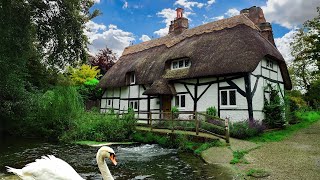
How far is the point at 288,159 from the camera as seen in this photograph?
328 inches

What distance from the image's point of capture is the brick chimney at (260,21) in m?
19.9

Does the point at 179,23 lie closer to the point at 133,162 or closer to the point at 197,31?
the point at 197,31

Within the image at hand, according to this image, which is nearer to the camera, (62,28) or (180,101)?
(62,28)

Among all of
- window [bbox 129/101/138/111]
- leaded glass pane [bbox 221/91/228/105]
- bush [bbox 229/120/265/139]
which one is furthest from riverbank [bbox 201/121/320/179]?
window [bbox 129/101/138/111]

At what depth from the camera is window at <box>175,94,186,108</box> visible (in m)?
17.8

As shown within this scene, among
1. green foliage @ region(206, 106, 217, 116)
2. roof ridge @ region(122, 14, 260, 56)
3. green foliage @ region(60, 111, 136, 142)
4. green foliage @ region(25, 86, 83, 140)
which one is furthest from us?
roof ridge @ region(122, 14, 260, 56)

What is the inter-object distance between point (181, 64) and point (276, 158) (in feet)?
36.3

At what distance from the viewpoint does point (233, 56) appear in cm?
1510

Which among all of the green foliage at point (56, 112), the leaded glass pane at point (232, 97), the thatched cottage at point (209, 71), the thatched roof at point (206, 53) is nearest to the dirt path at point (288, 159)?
the thatched cottage at point (209, 71)

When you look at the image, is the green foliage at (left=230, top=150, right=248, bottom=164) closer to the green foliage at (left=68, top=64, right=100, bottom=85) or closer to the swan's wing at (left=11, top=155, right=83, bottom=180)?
the swan's wing at (left=11, top=155, right=83, bottom=180)

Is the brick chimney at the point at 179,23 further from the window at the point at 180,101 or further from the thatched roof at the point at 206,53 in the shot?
the window at the point at 180,101

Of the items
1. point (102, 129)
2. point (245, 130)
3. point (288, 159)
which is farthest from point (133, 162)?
point (245, 130)

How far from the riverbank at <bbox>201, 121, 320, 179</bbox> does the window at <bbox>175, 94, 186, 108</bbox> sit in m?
7.08

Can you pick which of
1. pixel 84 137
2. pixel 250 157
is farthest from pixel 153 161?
pixel 84 137
